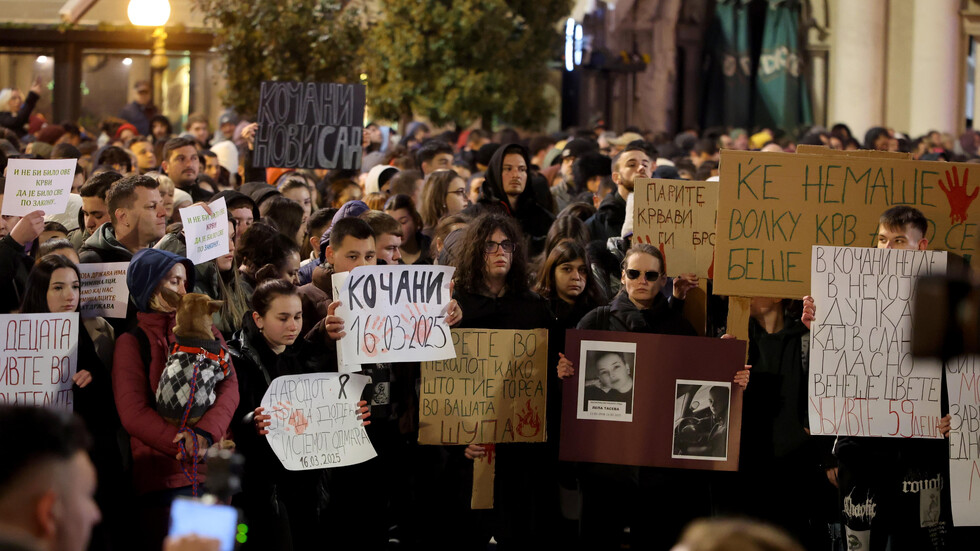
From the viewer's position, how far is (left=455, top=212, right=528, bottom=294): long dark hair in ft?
21.9

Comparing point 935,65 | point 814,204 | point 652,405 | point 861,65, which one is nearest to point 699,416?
point 652,405

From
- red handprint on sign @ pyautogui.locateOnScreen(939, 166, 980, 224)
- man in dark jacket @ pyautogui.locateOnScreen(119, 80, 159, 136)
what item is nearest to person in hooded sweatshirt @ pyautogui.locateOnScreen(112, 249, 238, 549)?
red handprint on sign @ pyautogui.locateOnScreen(939, 166, 980, 224)

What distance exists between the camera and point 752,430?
6645mm

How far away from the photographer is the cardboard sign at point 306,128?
1032 centimetres

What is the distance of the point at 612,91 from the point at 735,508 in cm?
2361

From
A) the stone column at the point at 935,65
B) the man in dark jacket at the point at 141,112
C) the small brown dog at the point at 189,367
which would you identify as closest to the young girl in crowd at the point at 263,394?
the small brown dog at the point at 189,367

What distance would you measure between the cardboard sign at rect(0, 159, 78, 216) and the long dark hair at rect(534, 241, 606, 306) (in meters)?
2.71

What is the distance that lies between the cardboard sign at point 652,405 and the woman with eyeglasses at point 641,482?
0.65ft

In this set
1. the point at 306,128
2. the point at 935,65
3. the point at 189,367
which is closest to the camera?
the point at 189,367

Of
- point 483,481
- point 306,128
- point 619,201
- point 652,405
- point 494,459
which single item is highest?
point 306,128

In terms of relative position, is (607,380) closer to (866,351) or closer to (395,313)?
(395,313)

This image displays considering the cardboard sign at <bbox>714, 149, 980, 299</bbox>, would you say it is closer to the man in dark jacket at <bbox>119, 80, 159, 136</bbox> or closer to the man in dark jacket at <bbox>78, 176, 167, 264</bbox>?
the man in dark jacket at <bbox>78, 176, 167, 264</bbox>

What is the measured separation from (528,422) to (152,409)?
190 cm

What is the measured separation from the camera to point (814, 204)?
6.70 metres
